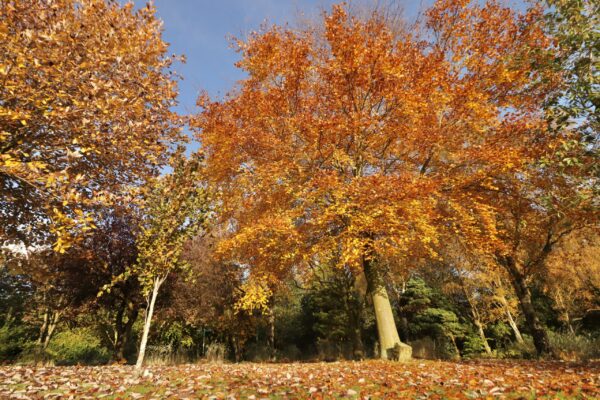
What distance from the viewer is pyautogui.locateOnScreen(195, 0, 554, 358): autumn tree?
33.5ft

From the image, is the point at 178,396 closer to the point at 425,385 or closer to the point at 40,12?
the point at 425,385

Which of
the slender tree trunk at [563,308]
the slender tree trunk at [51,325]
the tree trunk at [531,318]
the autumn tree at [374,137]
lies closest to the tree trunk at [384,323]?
the autumn tree at [374,137]

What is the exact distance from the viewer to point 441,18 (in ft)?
43.0

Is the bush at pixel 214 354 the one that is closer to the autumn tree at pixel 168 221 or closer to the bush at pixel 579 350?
the autumn tree at pixel 168 221

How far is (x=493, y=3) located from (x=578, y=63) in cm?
805

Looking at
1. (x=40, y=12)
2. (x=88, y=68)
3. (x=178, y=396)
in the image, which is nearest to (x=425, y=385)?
(x=178, y=396)

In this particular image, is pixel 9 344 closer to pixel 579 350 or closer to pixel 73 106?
pixel 73 106

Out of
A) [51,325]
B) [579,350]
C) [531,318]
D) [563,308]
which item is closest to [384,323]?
[531,318]

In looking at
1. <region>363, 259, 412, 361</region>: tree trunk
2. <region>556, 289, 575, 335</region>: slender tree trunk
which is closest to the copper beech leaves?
<region>363, 259, 412, 361</region>: tree trunk

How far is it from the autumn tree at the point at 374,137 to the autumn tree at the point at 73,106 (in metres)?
4.30

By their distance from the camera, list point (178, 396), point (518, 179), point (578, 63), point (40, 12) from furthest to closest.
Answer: point (518, 179)
point (578, 63)
point (40, 12)
point (178, 396)

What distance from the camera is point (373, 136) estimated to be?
1170cm

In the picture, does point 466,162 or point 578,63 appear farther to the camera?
point 466,162

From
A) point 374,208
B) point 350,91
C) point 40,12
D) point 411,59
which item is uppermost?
point 411,59
